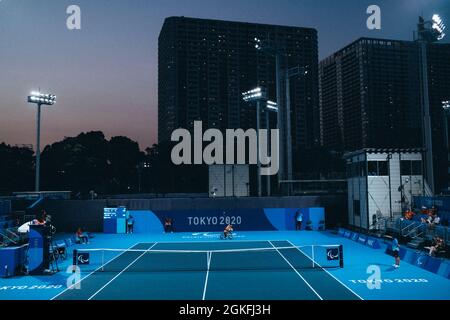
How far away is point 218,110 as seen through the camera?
14575 centimetres

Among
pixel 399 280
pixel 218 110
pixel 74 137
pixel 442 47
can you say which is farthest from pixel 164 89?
pixel 399 280

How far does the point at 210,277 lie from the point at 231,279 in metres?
1.03

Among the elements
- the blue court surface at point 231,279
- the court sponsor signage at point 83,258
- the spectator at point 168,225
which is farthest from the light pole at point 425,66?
the court sponsor signage at point 83,258

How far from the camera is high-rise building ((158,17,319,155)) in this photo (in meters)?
145

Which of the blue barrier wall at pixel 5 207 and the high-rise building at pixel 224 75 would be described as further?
the high-rise building at pixel 224 75

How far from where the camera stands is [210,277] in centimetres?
1731

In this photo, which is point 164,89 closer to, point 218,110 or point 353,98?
point 218,110

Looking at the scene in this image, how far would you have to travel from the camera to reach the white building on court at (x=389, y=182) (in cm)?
3238

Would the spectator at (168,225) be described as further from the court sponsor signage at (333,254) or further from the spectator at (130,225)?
the court sponsor signage at (333,254)

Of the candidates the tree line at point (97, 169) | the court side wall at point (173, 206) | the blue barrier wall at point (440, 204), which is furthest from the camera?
the tree line at point (97, 169)

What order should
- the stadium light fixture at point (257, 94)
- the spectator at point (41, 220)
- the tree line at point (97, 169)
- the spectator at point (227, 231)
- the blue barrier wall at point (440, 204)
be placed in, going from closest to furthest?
the spectator at point (41, 220) < the blue barrier wall at point (440, 204) < the spectator at point (227, 231) < the stadium light fixture at point (257, 94) < the tree line at point (97, 169)

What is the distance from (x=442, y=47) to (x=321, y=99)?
56.9 meters

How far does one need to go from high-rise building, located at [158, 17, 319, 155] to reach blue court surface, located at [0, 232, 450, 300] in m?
121

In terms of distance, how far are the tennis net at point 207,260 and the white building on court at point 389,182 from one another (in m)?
10.1
